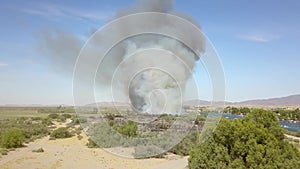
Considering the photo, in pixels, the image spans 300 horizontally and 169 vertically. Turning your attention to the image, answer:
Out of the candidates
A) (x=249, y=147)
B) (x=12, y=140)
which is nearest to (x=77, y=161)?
(x=12, y=140)

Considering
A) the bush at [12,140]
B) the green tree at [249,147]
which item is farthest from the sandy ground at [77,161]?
the green tree at [249,147]

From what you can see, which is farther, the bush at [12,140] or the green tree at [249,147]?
the bush at [12,140]

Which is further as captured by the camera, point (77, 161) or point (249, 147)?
point (77, 161)

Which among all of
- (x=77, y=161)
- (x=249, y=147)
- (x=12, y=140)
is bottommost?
(x=77, y=161)

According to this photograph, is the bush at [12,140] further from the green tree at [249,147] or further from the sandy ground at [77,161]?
the green tree at [249,147]

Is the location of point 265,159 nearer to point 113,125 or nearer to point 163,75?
point 163,75

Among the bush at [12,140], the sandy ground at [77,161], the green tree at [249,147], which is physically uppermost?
the green tree at [249,147]

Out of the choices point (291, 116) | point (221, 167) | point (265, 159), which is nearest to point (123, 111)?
point (221, 167)

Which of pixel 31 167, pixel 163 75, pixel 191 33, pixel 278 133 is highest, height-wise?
pixel 191 33

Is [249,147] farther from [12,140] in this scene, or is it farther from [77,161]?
[12,140]

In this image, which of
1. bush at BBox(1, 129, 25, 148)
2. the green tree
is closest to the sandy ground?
bush at BBox(1, 129, 25, 148)

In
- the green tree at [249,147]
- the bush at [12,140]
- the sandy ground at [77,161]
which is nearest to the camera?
the green tree at [249,147]
